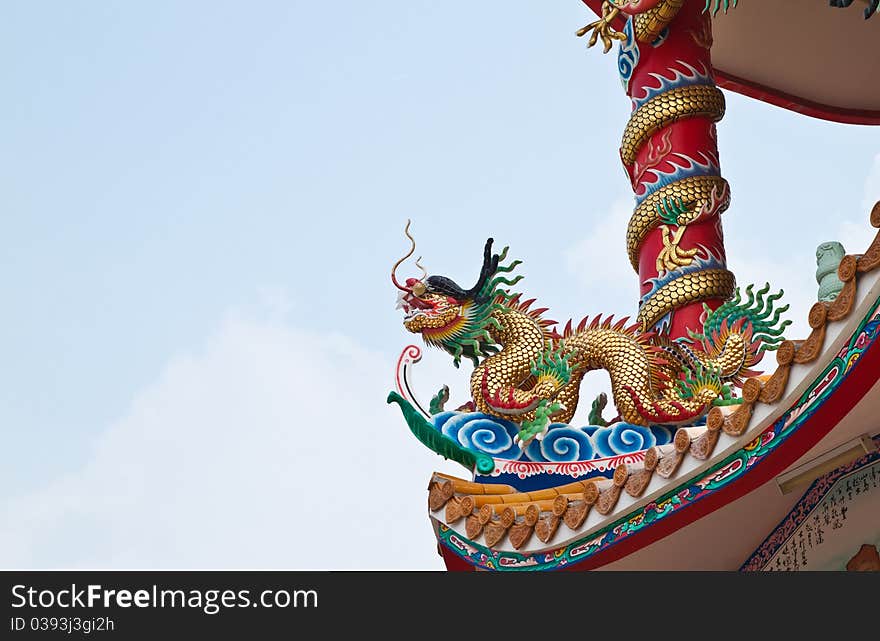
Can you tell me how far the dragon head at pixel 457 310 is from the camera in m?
6.39

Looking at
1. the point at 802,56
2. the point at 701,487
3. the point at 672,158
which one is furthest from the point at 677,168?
the point at 701,487

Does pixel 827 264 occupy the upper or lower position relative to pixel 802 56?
lower

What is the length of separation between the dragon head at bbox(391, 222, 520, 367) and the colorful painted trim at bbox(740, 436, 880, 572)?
175 cm

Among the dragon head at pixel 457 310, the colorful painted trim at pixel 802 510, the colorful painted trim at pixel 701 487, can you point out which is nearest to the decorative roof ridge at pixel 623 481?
the colorful painted trim at pixel 701 487

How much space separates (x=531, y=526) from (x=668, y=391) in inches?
53.6

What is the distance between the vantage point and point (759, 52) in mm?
8273

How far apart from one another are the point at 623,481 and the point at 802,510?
63cm

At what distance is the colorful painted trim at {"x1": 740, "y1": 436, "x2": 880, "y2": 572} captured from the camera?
4755mm

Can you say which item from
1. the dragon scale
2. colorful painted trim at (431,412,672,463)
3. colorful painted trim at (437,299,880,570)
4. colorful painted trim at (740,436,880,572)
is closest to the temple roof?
the dragon scale

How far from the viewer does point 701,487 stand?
4.61 m

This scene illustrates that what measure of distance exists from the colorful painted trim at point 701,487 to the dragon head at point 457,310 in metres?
1.08

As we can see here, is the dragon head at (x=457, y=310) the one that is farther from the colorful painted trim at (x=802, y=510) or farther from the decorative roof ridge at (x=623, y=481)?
the colorful painted trim at (x=802, y=510)

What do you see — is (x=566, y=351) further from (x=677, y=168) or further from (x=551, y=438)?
(x=677, y=168)
